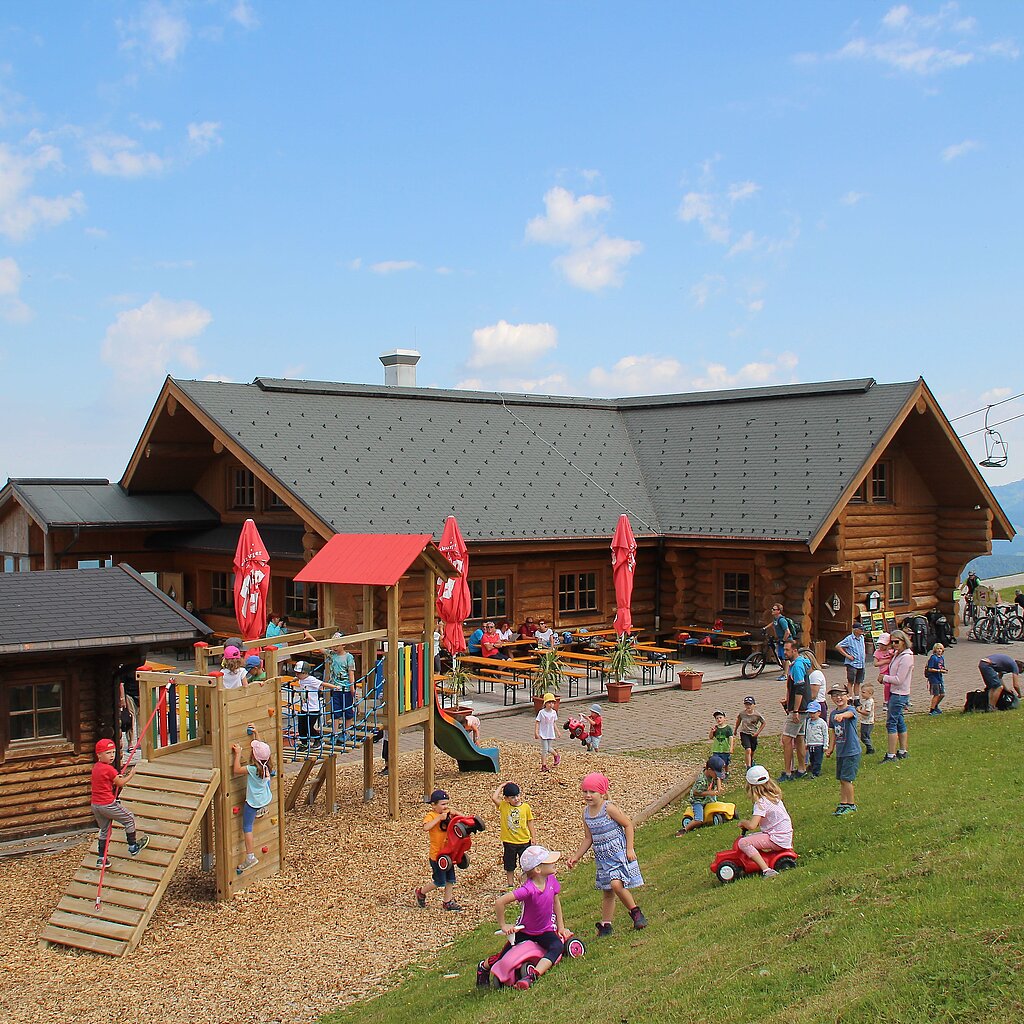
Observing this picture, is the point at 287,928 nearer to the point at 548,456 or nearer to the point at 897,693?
the point at 897,693

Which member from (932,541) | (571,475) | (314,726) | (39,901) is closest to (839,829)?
(314,726)

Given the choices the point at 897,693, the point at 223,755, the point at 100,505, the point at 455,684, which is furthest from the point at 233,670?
the point at 100,505

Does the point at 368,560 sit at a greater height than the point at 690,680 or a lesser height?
greater

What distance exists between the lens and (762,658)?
79.6 ft

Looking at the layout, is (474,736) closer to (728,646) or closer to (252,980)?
(252,980)

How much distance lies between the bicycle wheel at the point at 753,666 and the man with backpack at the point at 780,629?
0.41 m

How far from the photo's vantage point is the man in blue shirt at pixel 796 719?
46.1 ft

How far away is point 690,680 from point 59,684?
42.7 ft

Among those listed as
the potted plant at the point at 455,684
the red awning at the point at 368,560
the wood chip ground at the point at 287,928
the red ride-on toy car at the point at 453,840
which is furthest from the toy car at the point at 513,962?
the potted plant at the point at 455,684

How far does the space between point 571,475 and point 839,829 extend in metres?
18.6

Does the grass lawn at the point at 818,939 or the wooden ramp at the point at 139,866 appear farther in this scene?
the wooden ramp at the point at 139,866

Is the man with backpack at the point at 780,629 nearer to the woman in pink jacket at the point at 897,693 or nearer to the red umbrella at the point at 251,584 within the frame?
the woman in pink jacket at the point at 897,693

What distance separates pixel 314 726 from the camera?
14.2 meters

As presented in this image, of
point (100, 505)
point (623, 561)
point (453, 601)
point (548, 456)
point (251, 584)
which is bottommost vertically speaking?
point (453, 601)
